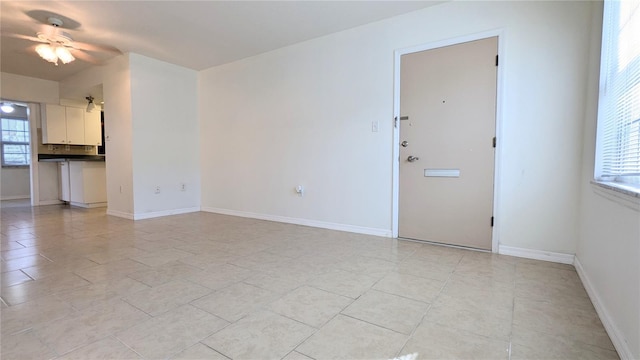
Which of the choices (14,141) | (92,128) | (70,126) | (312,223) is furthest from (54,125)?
(312,223)

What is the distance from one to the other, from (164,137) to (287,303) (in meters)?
4.03

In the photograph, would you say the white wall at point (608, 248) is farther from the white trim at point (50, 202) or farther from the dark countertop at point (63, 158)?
the white trim at point (50, 202)

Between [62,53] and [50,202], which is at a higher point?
[62,53]

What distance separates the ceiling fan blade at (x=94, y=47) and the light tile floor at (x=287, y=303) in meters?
2.62

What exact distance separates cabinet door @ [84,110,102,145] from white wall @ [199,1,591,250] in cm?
328

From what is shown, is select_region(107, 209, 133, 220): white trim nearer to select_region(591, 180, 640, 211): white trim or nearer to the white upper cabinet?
the white upper cabinet

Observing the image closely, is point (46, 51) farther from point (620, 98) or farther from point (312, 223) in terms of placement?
point (620, 98)

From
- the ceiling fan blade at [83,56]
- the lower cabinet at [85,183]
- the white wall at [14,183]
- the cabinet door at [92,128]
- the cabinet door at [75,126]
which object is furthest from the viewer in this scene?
the white wall at [14,183]

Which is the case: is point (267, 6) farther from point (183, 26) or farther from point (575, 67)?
point (575, 67)

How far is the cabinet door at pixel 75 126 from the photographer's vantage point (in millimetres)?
6160

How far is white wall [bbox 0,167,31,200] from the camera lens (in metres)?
7.01

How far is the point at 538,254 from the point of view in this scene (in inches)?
101

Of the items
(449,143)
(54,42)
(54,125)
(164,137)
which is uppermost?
(54,42)

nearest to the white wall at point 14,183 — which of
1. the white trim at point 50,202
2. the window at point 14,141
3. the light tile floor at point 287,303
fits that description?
the window at point 14,141
